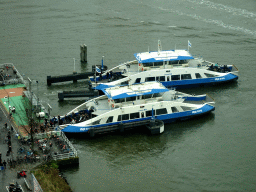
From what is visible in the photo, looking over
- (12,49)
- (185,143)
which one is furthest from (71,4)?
(185,143)

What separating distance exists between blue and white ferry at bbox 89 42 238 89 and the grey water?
1.53m

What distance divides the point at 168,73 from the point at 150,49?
20300mm

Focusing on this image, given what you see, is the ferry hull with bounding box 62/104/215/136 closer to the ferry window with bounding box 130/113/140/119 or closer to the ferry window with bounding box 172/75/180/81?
the ferry window with bounding box 130/113/140/119

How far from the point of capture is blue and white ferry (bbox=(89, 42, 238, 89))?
236ft

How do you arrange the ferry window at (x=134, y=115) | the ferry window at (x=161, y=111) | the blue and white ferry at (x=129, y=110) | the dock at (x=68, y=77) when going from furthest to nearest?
the dock at (x=68, y=77), the ferry window at (x=161, y=111), the ferry window at (x=134, y=115), the blue and white ferry at (x=129, y=110)

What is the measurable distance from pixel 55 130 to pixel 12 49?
38443mm

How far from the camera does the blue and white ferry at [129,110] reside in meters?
57.9

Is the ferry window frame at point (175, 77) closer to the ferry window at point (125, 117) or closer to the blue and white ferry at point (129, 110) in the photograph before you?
the blue and white ferry at point (129, 110)

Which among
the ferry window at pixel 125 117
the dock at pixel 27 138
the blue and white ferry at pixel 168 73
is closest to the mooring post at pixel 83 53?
the blue and white ferry at pixel 168 73

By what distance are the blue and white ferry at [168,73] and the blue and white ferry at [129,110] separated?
30.6ft

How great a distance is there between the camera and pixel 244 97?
70.1m

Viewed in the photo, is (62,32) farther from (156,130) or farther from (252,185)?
(252,185)

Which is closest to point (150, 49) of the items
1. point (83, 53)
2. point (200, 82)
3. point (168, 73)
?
point (83, 53)

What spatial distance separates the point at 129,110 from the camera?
194 feet
